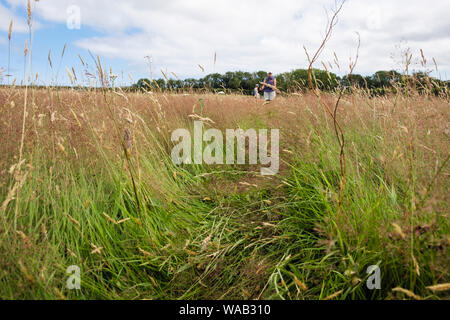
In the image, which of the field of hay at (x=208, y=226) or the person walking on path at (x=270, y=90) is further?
the person walking on path at (x=270, y=90)

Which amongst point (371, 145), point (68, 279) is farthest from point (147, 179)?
point (371, 145)

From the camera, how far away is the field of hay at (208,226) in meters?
1.16

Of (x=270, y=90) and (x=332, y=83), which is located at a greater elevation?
(x=270, y=90)

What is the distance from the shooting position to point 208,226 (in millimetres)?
1920

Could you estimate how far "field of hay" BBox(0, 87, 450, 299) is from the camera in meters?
1.16

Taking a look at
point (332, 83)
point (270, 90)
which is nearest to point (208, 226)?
point (332, 83)

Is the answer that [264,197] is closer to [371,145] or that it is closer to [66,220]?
[371,145]

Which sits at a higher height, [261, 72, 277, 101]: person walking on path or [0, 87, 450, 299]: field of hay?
[261, 72, 277, 101]: person walking on path

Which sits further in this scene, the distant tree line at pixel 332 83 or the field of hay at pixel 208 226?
the distant tree line at pixel 332 83

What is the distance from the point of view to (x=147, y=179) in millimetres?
1964

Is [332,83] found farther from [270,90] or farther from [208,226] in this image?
[270,90]

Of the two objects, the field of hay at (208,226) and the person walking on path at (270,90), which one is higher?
the person walking on path at (270,90)

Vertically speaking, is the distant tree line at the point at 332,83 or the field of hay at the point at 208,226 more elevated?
the distant tree line at the point at 332,83
